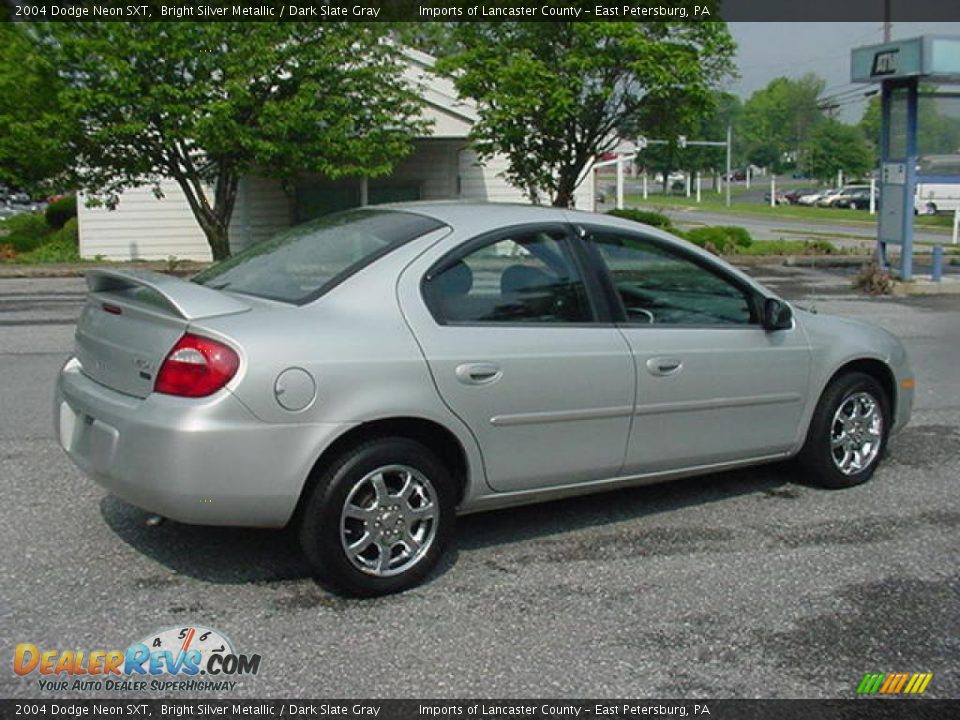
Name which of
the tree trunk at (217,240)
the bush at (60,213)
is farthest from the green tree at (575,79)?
the bush at (60,213)

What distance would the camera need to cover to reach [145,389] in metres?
4.16

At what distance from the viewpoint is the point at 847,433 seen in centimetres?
589

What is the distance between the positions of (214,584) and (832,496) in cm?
333

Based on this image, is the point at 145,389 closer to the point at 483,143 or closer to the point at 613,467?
the point at 613,467

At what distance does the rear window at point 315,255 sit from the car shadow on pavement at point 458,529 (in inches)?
45.5

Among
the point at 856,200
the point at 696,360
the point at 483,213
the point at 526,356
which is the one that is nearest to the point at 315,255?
the point at 483,213

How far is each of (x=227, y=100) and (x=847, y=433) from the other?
15.4 m

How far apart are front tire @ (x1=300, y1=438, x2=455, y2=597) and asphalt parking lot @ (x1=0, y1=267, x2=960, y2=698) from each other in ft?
0.38

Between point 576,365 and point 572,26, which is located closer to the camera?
point 576,365

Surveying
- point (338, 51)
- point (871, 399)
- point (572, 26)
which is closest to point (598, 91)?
point (572, 26)

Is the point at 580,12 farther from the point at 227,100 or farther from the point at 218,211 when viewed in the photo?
the point at 218,211

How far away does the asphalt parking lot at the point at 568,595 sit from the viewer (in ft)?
12.1

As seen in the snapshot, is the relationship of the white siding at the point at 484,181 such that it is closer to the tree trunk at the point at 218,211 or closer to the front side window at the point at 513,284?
the tree trunk at the point at 218,211

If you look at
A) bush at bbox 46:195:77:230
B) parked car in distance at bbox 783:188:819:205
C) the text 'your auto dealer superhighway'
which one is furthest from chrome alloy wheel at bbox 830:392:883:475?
parked car in distance at bbox 783:188:819:205
